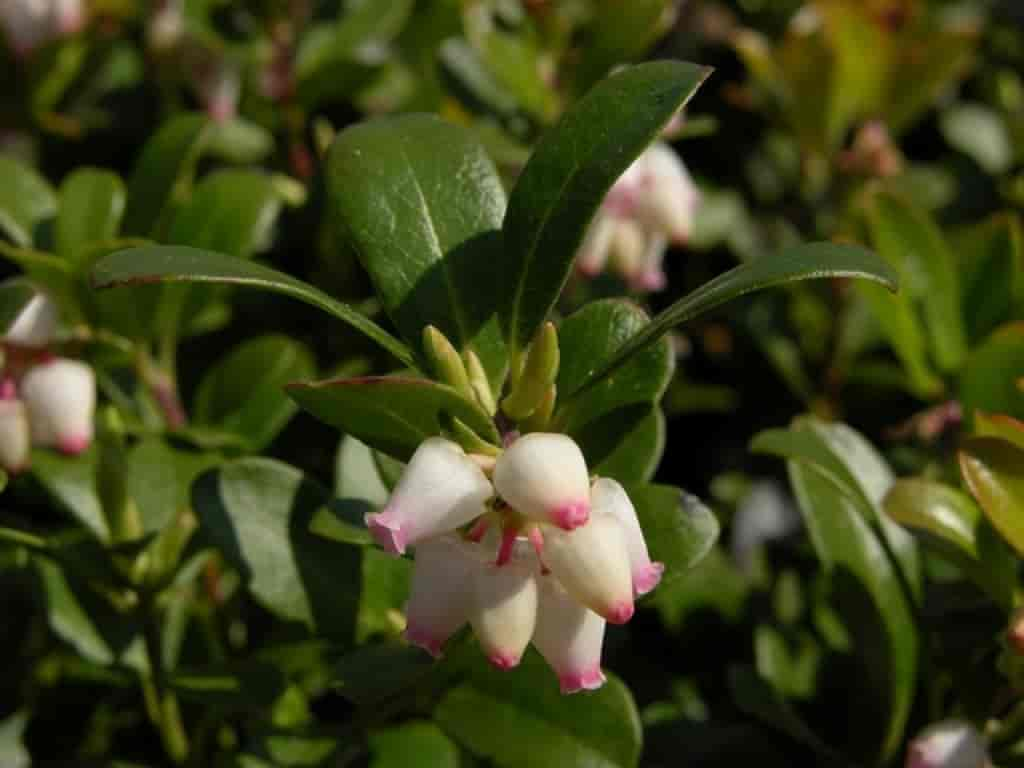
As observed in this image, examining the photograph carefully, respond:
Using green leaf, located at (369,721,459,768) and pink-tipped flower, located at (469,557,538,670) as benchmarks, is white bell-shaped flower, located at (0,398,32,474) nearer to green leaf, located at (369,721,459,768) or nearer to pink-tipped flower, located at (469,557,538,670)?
green leaf, located at (369,721,459,768)

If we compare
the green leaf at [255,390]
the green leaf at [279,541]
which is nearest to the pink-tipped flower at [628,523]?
the green leaf at [279,541]

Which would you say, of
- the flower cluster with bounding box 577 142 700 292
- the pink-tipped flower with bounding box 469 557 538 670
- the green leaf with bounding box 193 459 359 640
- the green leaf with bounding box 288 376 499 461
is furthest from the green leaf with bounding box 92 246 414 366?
the flower cluster with bounding box 577 142 700 292

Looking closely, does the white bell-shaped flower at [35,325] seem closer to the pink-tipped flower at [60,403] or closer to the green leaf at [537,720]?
the pink-tipped flower at [60,403]

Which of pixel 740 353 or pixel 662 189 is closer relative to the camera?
pixel 662 189

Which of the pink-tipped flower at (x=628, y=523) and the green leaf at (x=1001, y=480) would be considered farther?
the green leaf at (x=1001, y=480)

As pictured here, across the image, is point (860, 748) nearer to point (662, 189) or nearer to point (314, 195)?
point (662, 189)

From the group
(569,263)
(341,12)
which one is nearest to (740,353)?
(341,12)

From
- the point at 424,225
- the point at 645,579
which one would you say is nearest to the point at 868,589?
the point at 645,579
